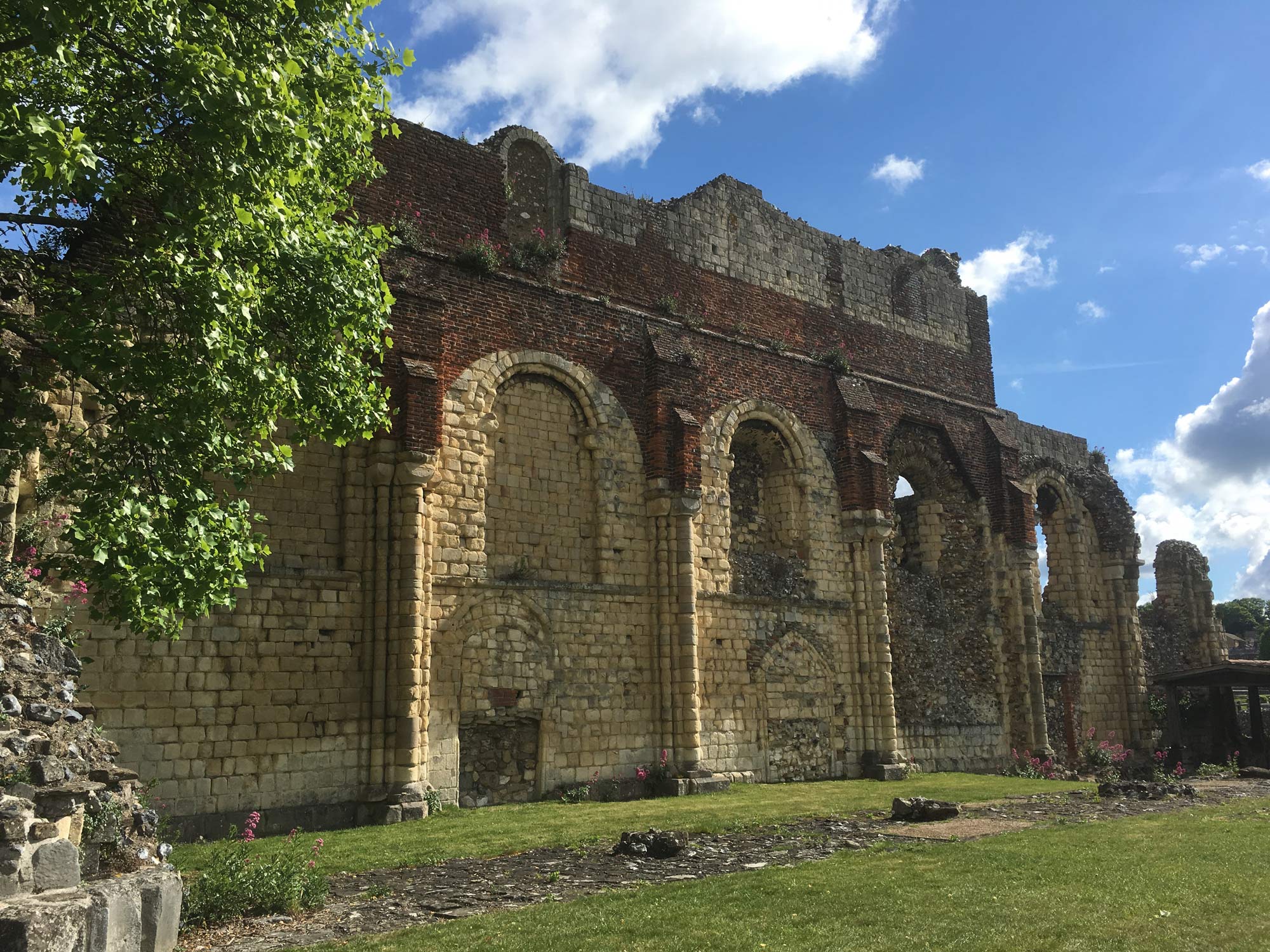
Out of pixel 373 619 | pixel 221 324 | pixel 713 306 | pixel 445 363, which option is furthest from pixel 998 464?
pixel 221 324

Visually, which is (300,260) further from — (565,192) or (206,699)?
(565,192)

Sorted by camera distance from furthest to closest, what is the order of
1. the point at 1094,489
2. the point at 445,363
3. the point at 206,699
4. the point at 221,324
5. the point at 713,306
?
the point at 1094,489 < the point at 713,306 < the point at 445,363 < the point at 206,699 < the point at 221,324

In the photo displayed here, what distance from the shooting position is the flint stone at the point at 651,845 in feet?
32.3

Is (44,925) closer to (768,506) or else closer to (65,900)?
(65,900)

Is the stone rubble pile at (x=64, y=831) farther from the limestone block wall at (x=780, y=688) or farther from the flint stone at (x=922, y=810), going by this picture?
the limestone block wall at (x=780, y=688)

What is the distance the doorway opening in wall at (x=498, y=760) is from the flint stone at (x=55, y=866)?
337 inches

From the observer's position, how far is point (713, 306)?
19141 millimetres

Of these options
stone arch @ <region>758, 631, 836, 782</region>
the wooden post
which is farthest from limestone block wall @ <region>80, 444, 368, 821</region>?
the wooden post

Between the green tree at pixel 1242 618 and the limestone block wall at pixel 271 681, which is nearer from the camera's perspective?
the limestone block wall at pixel 271 681

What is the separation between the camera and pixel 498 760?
47.7 feet

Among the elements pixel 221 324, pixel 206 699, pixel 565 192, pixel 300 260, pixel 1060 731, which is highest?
pixel 565 192

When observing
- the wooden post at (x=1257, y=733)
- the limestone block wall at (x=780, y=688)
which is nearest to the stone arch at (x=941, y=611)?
the limestone block wall at (x=780, y=688)

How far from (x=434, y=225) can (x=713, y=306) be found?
19.5ft

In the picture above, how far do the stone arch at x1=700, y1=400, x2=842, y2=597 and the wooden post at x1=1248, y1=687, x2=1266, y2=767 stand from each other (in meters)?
12.9
